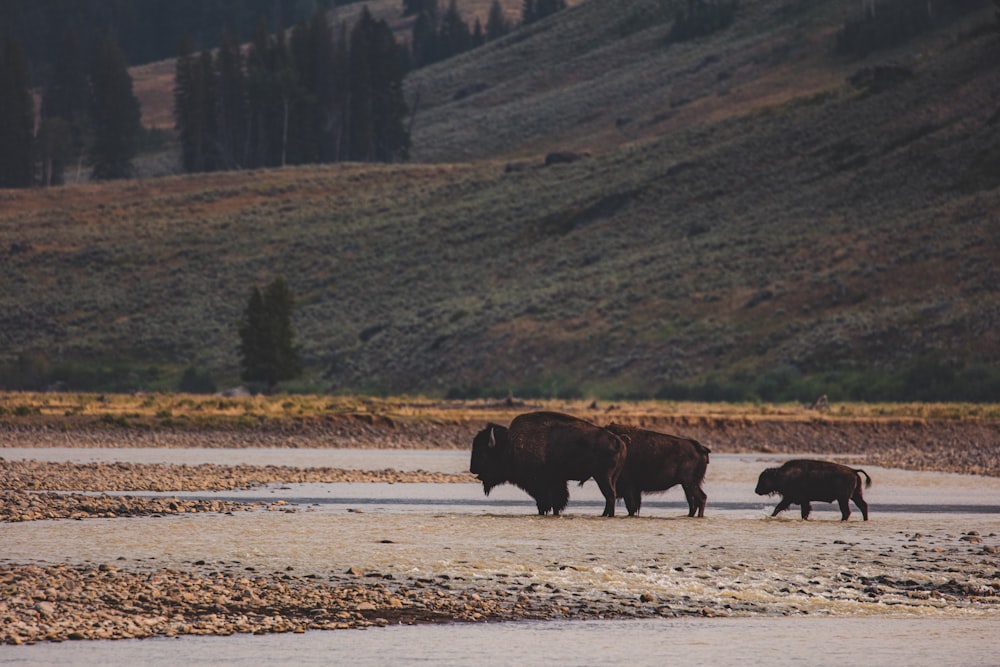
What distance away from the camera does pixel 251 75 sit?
485 feet

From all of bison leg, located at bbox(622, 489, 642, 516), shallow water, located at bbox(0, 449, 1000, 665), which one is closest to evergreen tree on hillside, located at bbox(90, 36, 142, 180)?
shallow water, located at bbox(0, 449, 1000, 665)

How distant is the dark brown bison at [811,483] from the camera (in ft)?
71.7

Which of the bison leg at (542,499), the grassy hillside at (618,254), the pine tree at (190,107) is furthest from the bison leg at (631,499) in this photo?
the pine tree at (190,107)

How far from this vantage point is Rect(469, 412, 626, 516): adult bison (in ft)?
69.2

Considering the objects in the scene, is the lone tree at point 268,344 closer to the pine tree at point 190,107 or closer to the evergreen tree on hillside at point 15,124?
the evergreen tree on hillside at point 15,124

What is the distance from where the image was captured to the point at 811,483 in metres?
22.1

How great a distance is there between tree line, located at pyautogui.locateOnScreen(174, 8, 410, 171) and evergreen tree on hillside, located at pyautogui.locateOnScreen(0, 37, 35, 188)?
48.6ft

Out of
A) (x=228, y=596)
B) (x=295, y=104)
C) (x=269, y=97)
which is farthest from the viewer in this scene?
(x=295, y=104)

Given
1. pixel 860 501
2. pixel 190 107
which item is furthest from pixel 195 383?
pixel 190 107

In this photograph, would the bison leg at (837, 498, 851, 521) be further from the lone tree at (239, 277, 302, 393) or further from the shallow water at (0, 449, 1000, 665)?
the lone tree at (239, 277, 302, 393)

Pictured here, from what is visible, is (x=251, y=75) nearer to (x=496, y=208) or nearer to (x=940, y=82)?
(x=496, y=208)

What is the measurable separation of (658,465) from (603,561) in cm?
528

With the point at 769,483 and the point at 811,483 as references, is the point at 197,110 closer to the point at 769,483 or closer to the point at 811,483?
the point at 769,483

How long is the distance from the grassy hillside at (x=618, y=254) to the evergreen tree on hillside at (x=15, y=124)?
983 cm
